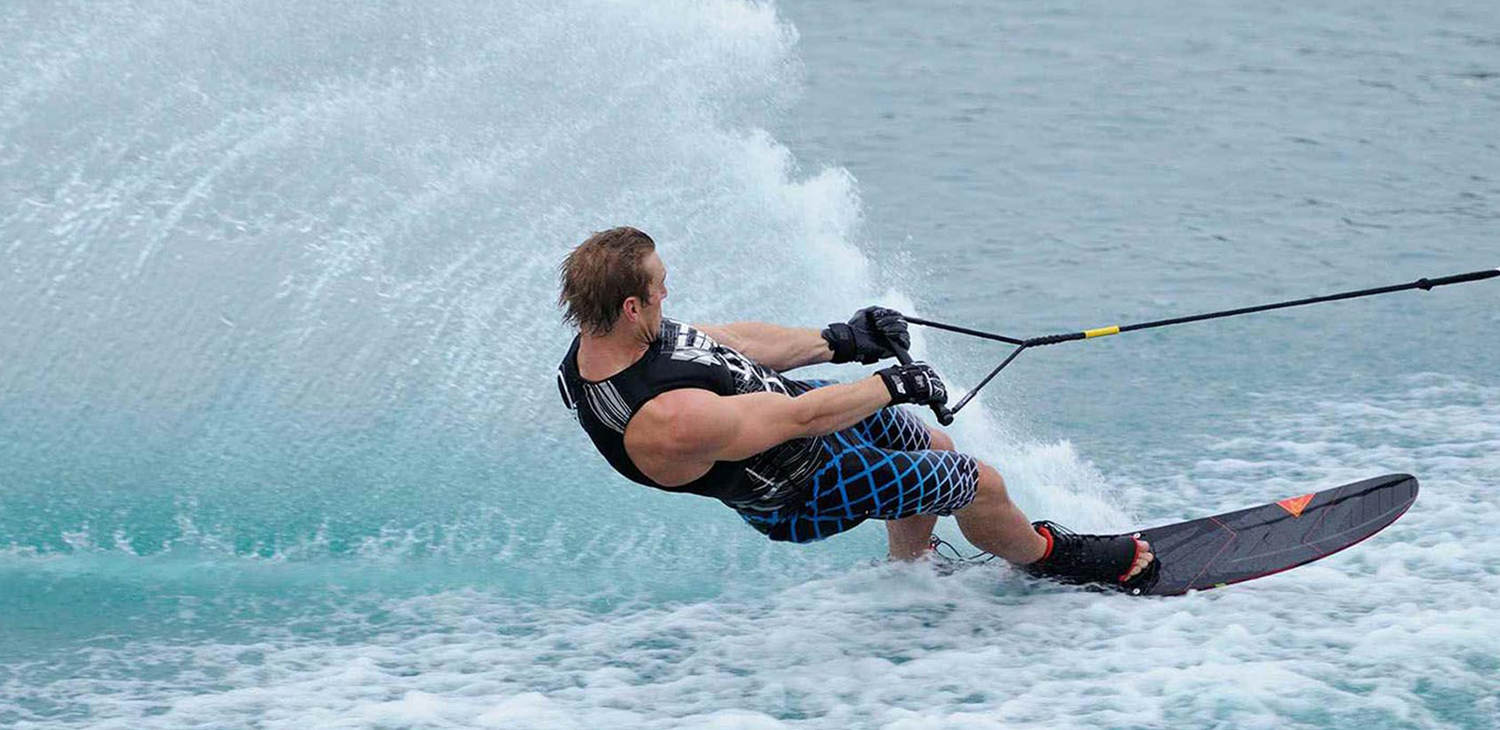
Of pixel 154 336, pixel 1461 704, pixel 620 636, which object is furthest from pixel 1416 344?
pixel 154 336

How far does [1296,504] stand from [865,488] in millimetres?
1783

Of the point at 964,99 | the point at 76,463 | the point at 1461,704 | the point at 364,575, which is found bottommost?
the point at 1461,704

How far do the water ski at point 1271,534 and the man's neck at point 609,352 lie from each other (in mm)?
1891

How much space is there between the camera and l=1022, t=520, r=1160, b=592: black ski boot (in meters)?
5.52

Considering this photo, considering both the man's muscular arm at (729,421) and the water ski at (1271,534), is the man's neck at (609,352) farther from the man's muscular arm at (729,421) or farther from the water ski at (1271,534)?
the water ski at (1271,534)

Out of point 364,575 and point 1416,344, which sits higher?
point 1416,344

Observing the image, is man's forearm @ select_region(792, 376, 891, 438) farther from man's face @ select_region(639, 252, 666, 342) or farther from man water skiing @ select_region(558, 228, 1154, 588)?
man's face @ select_region(639, 252, 666, 342)

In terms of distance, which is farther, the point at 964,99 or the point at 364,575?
the point at 964,99

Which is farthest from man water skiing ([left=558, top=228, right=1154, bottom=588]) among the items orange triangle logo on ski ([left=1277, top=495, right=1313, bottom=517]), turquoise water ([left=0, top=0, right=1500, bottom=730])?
orange triangle logo on ski ([left=1277, top=495, right=1313, bottom=517])

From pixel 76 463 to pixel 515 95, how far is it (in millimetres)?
2621

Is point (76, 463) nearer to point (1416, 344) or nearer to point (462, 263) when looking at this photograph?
point (462, 263)

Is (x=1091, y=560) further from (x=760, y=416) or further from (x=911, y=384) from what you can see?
(x=760, y=416)

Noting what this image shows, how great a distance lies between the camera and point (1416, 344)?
8352mm

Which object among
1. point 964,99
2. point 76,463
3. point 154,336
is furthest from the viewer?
point 964,99
